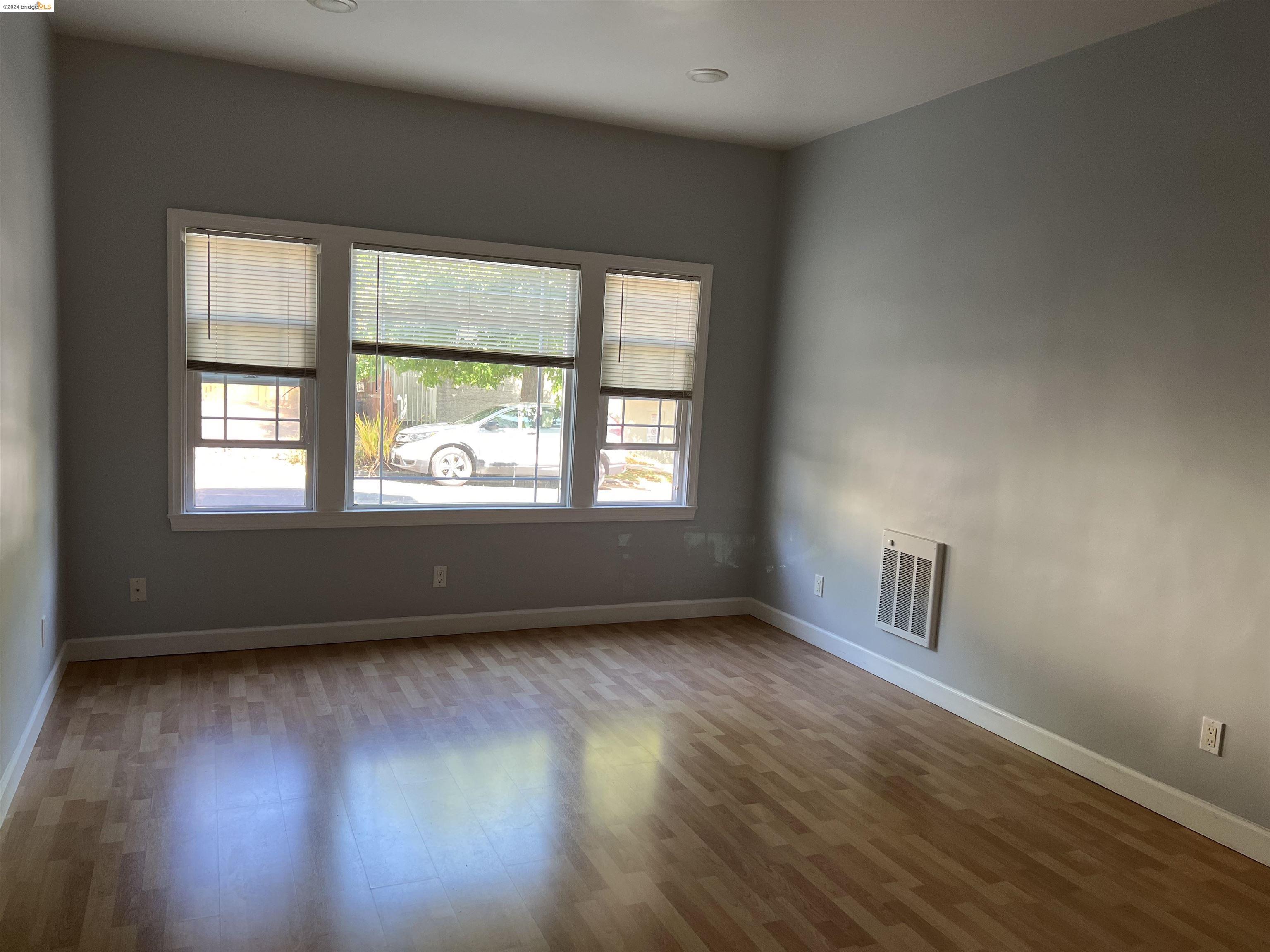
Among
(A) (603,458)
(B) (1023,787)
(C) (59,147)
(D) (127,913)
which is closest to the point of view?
(D) (127,913)

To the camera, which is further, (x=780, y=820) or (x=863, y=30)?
(x=863, y=30)

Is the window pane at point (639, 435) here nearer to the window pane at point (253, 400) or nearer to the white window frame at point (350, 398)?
the white window frame at point (350, 398)

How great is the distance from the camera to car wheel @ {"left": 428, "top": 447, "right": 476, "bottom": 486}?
483 centimetres

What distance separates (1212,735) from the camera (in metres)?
3.07

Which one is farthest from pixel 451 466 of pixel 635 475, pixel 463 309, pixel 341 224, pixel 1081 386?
pixel 1081 386

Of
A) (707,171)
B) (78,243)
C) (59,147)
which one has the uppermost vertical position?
(707,171)

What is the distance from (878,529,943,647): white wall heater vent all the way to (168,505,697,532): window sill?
1.35 metres

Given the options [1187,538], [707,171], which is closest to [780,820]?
A: [1187,538]

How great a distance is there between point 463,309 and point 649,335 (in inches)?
43.8

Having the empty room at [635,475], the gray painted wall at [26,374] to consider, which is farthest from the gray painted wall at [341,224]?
the gray painted wall at [26,374]

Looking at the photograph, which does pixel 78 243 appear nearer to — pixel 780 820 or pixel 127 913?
pixel 127 913

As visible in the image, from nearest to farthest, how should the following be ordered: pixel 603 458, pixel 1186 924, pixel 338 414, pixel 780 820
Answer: pixel 1186 924 → pixel 780 820 → pixel 338 414 → pixel 603 458

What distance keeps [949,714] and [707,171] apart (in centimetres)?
326

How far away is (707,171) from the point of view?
5246 millimetres
